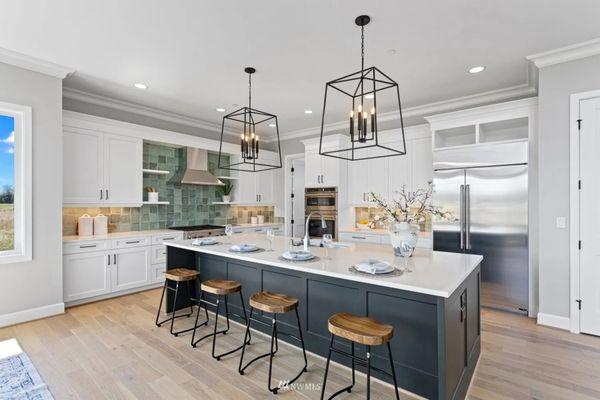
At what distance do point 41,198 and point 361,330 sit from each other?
13.0 feet

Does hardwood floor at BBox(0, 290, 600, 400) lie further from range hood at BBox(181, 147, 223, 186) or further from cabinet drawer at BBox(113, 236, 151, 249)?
range hood at BBox(181, 147, 223, 186)

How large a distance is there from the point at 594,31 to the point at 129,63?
479 centimetres

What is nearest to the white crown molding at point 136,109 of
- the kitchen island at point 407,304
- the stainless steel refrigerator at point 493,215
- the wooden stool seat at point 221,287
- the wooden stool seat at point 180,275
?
the wooden stool seat at point 180,275

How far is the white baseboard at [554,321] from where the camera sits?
132 inches

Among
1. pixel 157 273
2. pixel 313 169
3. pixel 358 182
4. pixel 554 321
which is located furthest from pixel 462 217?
pixel 157 273

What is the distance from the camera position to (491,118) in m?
4.13

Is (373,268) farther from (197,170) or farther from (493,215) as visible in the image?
(197,170)

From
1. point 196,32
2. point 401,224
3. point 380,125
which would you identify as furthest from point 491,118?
point 196,32

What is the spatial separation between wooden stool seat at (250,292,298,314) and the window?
2962 millimetres

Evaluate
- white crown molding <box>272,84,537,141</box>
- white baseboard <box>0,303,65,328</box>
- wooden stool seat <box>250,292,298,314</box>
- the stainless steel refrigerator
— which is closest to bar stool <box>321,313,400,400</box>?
wooden stool seat <box>250,292,298,314</box>

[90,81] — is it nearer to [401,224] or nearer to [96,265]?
[96,265]

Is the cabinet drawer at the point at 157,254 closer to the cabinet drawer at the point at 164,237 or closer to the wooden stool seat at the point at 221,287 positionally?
the cabinet drawer at the point at 164,237

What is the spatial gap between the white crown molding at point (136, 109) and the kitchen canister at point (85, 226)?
1779 millimetres

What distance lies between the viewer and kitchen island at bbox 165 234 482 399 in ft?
6.42
